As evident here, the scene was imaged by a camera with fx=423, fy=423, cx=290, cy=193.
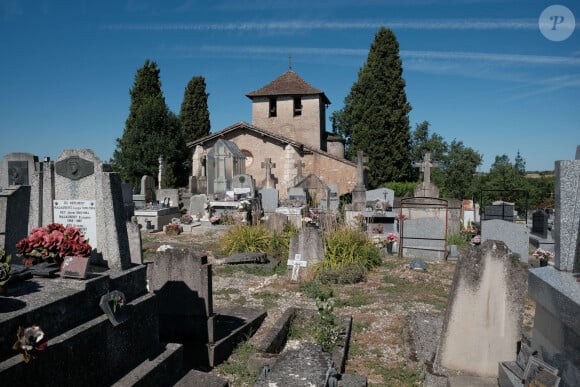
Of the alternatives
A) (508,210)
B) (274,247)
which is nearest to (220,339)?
(274,247)

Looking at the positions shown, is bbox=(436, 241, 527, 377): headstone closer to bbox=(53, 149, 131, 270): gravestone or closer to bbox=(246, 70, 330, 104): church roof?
bbox=(53, 149, 131, 270): gravestone

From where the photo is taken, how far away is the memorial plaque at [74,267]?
3.78 m

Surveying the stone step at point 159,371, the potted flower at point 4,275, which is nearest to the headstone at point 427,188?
the stone step at point 159,371

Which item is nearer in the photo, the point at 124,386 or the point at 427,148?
the point at 124,386

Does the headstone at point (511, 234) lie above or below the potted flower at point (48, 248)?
below

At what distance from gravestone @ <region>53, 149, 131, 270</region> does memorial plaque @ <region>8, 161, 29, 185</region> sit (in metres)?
5.92

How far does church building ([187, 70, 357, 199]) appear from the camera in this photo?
27.3 metres

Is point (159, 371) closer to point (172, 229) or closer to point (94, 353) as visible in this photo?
point (94, 353)

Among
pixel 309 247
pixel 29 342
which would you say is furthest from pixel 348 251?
pixel 29 342

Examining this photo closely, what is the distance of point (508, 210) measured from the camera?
46.8 ft

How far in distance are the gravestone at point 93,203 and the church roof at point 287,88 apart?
26377 millimetres

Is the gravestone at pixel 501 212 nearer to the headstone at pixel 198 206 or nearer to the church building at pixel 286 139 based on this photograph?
the headstone at pixel 198 206

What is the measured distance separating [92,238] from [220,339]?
1.99 meters

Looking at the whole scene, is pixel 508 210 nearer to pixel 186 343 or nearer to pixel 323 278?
pixel 323 278
